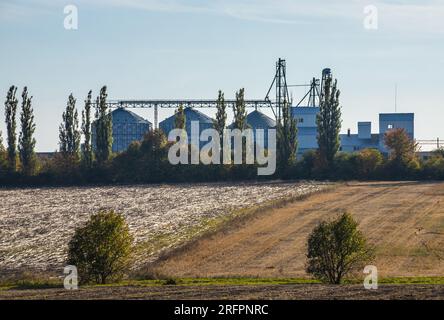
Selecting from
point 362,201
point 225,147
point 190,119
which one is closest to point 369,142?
point 190,119

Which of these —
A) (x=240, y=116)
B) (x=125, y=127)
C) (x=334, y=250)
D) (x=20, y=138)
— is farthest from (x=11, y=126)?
(x=334, y=250)

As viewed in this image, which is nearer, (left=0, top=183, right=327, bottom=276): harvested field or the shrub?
the shrub

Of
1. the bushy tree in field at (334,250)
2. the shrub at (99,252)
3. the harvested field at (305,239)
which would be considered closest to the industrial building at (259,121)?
the harvested field at (305,239)

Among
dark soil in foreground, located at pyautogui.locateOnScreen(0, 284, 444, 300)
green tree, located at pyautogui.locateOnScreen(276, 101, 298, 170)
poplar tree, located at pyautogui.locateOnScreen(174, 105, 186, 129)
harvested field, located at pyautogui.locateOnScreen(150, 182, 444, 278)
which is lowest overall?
harvested field, located at pyautogui.locateOnScreen(150, 182, 444, 278)

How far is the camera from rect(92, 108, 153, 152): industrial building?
16838 cm

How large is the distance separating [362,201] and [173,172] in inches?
1480

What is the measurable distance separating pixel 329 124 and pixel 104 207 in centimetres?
4599

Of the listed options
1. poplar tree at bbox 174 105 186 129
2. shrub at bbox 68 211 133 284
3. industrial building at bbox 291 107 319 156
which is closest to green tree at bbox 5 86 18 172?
poplar tree at bbox 174 105 186 129

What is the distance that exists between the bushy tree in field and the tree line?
7460 cm

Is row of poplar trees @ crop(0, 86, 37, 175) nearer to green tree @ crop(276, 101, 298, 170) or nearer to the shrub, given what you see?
green tree @ crop(276, 101, 298, 170)

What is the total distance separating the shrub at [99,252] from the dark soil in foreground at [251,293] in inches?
254

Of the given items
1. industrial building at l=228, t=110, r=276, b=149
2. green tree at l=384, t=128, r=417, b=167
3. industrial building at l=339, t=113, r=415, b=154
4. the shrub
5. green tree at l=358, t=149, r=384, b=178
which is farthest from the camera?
industrial building at l=228, t=110, r=276, b=149

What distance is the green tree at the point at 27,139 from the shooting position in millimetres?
121125
